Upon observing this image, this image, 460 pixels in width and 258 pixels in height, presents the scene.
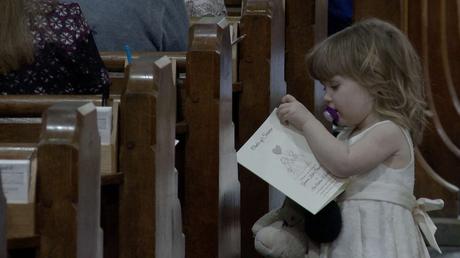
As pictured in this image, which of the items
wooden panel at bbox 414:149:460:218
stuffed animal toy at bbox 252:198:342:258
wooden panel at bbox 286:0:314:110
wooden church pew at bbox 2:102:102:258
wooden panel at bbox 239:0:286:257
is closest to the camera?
wooden church pew at bbox 2:102:102:258

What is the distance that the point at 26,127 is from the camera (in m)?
1.80

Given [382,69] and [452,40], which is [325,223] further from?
[452,40]

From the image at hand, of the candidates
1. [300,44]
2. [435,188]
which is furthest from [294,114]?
[435,188]

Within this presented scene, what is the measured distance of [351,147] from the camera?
2109 mm

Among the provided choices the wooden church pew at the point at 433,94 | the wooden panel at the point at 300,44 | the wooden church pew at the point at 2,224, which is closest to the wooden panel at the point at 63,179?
the wooden church pew at the point at 2,224

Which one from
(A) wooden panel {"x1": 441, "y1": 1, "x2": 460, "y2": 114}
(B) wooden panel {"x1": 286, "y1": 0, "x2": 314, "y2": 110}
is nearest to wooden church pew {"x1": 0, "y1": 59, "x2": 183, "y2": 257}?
(B) wooden panel {"x1": 286, "y1": 0, "x2": 314, "y2": 110}

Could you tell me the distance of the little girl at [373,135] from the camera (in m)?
2.12

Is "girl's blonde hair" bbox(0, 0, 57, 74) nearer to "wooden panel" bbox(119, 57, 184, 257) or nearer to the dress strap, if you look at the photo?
"wooden panel" bbox(119, 57, 184, 257)

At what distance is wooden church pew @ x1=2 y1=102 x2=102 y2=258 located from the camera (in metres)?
1.46

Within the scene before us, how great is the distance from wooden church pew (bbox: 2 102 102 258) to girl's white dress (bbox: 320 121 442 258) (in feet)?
2.67

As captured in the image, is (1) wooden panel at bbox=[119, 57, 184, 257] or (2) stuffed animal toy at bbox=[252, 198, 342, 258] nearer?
(1) wooden panel at bbox=[119, 57, 184, 257]

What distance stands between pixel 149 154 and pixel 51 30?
1.54 ft

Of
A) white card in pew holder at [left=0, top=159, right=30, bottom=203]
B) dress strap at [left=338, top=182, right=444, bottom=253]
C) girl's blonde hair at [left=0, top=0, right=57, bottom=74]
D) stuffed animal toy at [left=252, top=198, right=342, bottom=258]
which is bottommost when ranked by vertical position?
stuffed animal toy at [left=252, top=198, right=342, bottom=258]

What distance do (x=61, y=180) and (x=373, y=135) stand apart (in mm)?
869
